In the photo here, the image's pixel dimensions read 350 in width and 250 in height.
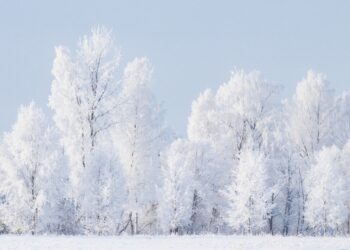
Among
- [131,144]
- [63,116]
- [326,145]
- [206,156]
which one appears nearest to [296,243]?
[63,116]

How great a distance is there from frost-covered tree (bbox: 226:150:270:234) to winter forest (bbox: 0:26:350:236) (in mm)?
87

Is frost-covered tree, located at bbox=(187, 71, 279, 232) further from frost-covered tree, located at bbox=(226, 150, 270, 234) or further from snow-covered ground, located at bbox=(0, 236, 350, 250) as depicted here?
snow-covered ground, located at bbox=(0, 236, 350, 250)

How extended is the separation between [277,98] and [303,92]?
7.71 m

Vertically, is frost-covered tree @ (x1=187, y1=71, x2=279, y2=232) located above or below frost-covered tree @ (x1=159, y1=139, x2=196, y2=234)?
above

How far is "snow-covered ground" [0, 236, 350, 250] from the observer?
3309 cm

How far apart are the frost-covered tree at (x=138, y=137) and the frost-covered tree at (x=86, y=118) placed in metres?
4.58

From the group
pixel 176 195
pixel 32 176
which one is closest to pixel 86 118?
pixel 32 176

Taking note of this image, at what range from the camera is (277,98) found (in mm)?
64125

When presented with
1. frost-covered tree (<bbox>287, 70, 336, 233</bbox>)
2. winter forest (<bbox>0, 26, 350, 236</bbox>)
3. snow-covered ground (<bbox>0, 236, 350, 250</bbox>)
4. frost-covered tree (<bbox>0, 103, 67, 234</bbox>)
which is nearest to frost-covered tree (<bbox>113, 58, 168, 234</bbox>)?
winter forest (<bbox>0, 26, 350, 236</bbox>)

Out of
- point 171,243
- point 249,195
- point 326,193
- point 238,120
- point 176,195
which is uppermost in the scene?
point 238,120

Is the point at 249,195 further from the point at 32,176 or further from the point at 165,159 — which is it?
the point at 32,176

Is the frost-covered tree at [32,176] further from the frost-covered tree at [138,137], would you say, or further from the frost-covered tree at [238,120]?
the frost-covered tree at [238,120]

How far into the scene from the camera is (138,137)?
56.7 metres

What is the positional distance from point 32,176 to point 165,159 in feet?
58.3
